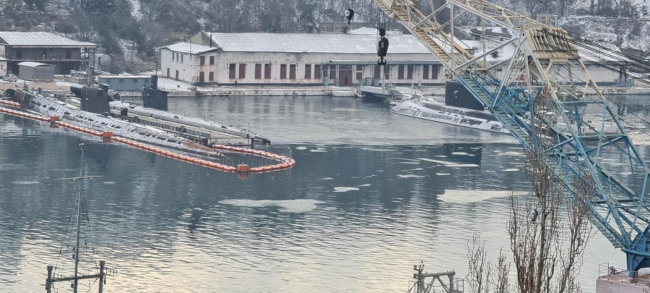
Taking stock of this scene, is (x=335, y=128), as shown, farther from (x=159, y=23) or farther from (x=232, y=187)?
(x=159, y=23)

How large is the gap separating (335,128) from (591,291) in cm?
3749

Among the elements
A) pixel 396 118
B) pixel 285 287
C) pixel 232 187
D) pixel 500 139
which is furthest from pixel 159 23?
pixel 285 287

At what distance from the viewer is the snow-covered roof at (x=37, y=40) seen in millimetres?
92312

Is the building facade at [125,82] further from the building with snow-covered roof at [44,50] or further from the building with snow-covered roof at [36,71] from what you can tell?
the building with snow-covered roof at [44,50]

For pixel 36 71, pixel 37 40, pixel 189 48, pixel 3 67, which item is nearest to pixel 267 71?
→ pixel 189 48

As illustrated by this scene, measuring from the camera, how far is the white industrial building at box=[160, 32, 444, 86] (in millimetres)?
96188

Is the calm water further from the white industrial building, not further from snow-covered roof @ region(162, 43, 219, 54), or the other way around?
the white industrial building

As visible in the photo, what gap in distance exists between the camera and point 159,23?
10956 cm

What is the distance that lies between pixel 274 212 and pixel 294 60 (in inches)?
1944

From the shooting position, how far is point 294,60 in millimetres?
98375

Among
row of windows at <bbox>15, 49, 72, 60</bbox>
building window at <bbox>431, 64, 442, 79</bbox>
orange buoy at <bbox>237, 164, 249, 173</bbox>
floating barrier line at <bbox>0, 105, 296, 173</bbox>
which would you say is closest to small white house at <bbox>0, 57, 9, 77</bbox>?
row of windows at <bbox>15, 49, 72, 60</bbox>

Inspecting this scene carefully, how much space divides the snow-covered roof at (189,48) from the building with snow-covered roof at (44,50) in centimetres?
588

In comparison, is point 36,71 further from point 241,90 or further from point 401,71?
point 401,71

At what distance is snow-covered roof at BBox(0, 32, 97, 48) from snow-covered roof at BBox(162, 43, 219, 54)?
6.06 meters
